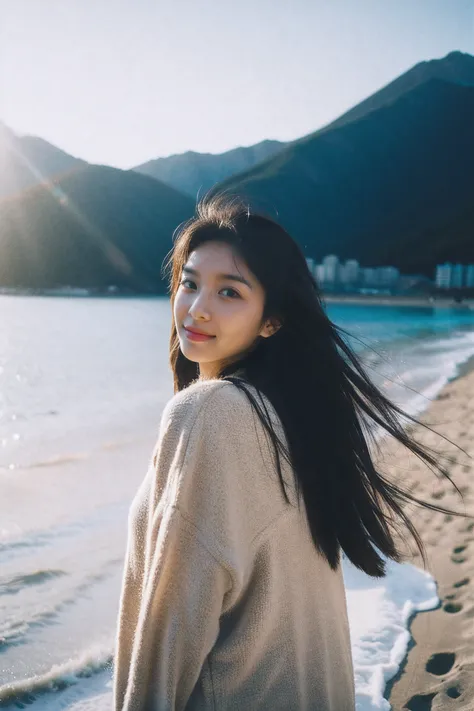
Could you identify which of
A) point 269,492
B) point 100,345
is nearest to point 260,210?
point 269,492

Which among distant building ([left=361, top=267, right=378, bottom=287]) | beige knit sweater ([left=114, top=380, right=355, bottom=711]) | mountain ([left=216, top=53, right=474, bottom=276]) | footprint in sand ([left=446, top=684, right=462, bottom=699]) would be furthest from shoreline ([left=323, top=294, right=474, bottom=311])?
beige knit sweater ([left=114, top=380, right=355, bottom=711])

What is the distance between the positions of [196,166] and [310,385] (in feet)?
512

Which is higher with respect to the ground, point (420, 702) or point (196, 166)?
point (196, 166)

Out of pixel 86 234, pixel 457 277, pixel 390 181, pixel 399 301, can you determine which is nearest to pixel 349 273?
pixel 399 301

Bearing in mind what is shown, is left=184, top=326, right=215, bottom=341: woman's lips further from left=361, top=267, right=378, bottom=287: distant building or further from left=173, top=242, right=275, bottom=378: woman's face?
left=361, top=267, right=378, bottom=287: distant building

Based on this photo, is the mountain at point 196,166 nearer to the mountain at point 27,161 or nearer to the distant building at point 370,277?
the mountain at point 27,161

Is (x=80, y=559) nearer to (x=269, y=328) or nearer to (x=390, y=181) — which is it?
(x=269, y=328)

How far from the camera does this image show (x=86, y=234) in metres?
94.4

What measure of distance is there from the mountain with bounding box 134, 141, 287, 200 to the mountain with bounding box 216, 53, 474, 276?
2712cm

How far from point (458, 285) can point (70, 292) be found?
53367 millimetres

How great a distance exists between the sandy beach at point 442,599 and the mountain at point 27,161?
133284 millimetres

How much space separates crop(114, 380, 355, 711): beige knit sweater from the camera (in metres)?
1.03

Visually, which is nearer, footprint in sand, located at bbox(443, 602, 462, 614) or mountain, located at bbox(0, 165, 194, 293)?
footprint in sand, located at bbox(443, 602, 462, 614)

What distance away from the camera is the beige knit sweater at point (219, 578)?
103 centimetres
